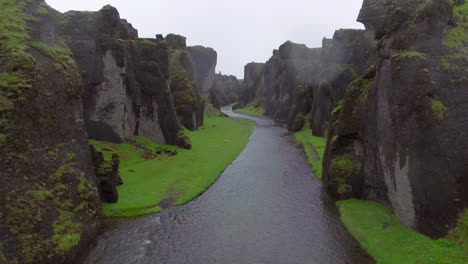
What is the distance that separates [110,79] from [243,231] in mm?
34009

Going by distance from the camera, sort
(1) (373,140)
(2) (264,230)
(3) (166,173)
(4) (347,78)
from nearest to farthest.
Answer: (2) (264,230)
(1) (373,140)
(3) (166,173)
(4) (347,78)

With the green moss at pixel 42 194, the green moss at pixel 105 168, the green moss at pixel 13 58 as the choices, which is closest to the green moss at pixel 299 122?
the green moss at pixel 105 168

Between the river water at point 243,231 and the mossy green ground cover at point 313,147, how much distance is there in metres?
6.03

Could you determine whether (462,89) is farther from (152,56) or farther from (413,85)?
(152,56)

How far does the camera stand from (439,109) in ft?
91.1

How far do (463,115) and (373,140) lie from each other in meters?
9.80

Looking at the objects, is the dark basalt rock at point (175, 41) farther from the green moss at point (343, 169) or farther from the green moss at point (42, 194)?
the green moss at point (42, 194)

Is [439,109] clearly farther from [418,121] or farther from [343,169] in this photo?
[343,169]

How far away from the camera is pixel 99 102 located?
5441 cm

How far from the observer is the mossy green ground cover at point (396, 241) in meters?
24.3

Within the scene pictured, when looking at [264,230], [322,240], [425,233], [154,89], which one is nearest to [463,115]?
[425,233]

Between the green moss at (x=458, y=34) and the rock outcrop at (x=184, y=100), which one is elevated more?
the green moss at (x=458, y=34)

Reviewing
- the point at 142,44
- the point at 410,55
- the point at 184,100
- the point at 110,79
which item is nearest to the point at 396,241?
the point at 410,55

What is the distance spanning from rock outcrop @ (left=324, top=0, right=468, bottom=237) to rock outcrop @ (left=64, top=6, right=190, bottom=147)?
3381 centimetres
